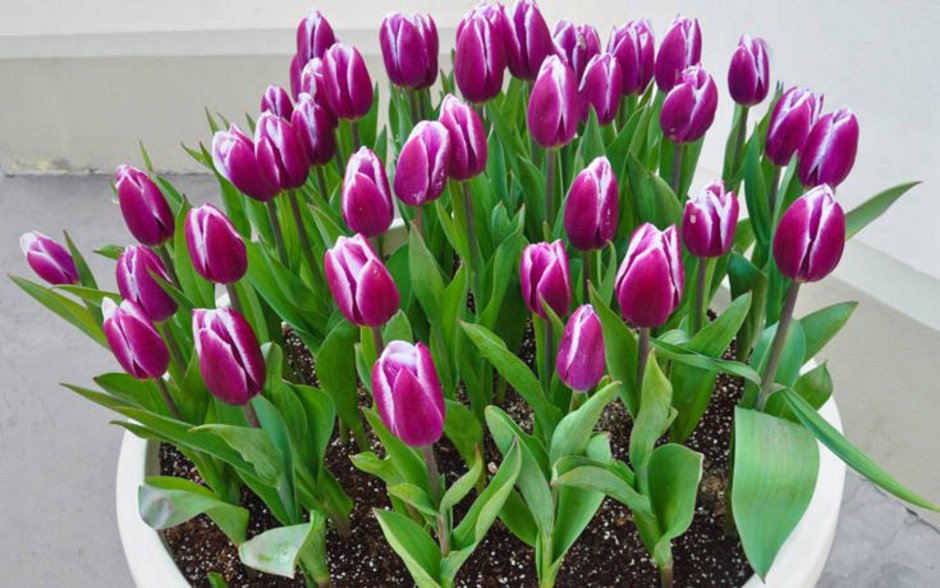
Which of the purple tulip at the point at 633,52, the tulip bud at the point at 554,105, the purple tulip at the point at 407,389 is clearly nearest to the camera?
the purple tulip at the point at 407,389

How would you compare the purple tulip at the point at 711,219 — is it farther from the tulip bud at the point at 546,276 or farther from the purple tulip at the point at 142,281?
the purple tulip at the point at 142,281

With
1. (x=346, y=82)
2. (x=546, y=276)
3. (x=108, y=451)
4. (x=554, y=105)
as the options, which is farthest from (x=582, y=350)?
(x=108, y=451)

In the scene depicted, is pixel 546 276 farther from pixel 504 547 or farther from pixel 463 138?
pixel 504 547

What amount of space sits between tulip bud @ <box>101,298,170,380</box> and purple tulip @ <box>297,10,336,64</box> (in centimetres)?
27

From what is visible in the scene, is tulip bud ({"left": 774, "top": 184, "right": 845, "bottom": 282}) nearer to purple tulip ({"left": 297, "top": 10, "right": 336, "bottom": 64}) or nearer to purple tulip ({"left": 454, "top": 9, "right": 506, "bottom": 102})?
purple tulip ({"left": 454, "top": 9, "right": 506, "bottom": 102})

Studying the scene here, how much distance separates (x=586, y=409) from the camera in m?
0.47

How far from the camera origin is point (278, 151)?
0.56 m

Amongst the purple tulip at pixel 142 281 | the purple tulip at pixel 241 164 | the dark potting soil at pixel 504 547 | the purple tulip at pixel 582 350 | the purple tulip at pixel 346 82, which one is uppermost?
the purple tulip at pixel 346 82

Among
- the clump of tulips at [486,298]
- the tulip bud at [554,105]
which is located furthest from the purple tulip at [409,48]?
the tulip bud at [554,105]

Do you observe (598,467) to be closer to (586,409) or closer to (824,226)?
(586,409)

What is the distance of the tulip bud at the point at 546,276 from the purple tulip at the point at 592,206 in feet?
0.09

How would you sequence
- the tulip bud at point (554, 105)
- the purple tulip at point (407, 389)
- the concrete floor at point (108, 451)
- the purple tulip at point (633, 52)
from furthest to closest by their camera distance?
the concrete floor at point (108, 451) < the purple tulip at point (633, 52) < the tulip bud at point (554, 105) < the purple tulip at point (407, 389)

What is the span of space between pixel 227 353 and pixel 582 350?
0.17 metres

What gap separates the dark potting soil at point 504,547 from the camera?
1.93ft
